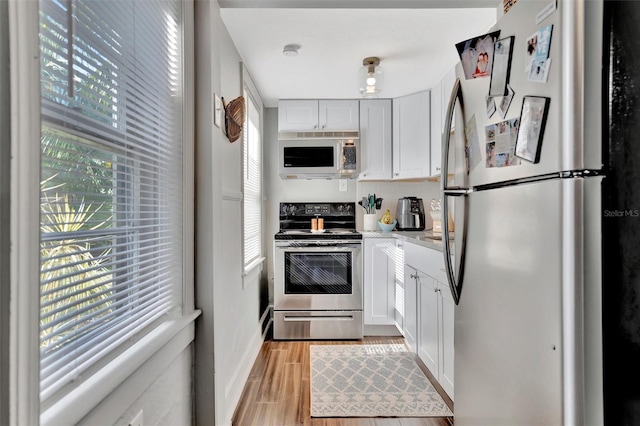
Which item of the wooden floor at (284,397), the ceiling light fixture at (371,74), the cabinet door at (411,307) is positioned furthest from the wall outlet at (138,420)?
the ceiling light fixture at (371,74)

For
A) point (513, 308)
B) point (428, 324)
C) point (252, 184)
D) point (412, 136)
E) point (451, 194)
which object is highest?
point (412, 136)

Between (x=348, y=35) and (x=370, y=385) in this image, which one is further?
(x=370, y=385)

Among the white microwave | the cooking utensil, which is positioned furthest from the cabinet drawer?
the white microwave

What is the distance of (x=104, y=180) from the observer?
838 millimetres

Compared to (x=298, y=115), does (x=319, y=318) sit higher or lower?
lower

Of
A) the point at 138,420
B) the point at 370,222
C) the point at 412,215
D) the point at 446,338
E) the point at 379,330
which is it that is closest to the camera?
the point at 138,420

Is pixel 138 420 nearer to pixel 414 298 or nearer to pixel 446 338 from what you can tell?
pixel 446 338

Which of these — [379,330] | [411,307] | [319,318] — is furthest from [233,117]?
[379,330]

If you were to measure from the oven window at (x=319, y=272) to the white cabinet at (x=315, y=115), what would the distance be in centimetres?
124

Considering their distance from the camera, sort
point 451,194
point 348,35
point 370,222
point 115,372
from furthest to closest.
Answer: point 370,222, point 348,35, point 451,194, point 115,372

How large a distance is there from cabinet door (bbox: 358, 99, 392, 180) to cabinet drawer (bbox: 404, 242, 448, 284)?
38.1 inches

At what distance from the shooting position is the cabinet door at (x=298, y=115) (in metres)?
3.17

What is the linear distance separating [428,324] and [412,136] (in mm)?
1755

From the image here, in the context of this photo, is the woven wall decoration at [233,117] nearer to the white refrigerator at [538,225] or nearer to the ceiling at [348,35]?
the ceiling at [348,35]
